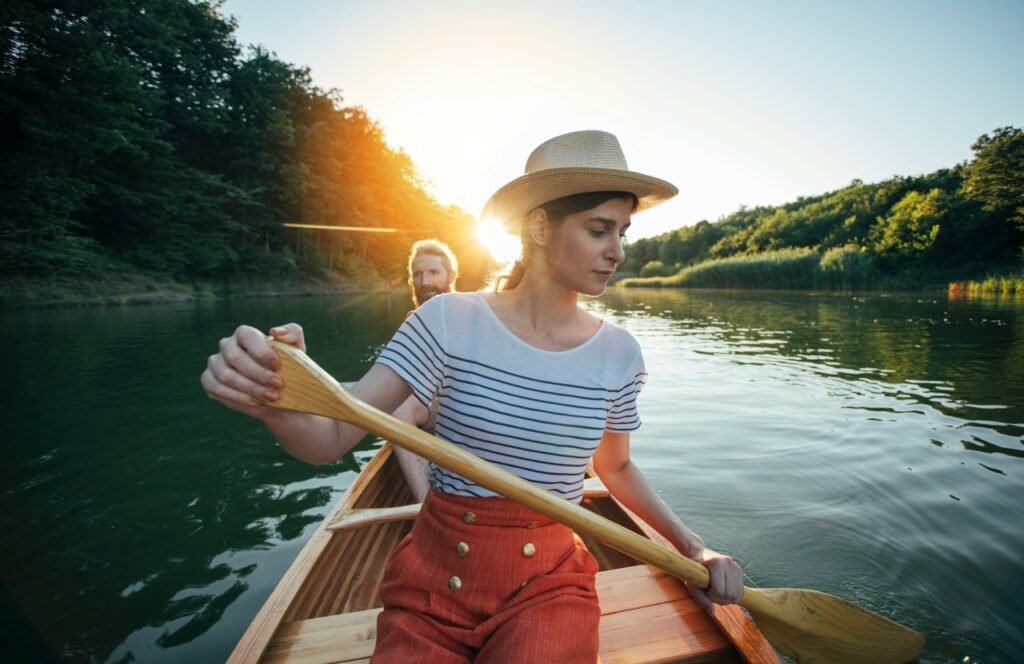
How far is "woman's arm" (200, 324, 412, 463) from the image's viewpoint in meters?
0.99

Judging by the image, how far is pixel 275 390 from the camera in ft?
3.36

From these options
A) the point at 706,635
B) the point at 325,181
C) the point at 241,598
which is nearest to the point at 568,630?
the point at 706,635

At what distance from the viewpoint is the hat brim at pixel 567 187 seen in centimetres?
142

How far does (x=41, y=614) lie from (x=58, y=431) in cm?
368

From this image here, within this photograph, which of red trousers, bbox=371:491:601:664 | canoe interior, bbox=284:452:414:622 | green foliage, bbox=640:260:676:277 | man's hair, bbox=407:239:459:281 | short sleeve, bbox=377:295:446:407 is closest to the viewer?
red trousers, bbox=371:491:601:664

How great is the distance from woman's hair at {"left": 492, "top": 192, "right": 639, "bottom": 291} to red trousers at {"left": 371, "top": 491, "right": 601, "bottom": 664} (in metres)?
0.71

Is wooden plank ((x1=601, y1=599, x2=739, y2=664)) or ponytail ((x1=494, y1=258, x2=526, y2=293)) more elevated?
ponytail ((x1=494, y1=258, x2=526, y2=293))

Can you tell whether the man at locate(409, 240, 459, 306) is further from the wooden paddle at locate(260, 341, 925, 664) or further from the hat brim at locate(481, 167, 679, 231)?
the wooden paddle at locate(260, 341, 925, 664)

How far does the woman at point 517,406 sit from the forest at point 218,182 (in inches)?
798

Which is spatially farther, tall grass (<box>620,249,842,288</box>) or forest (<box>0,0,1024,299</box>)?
tall grass (<box>620,249,842,288</box>)

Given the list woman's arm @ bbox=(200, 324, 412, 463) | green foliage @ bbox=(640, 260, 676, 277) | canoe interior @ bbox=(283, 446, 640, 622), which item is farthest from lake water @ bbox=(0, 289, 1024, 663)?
green foliage @ bbox=(640, 260, 676, 277)

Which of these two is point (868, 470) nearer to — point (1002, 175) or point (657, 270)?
point (1002, 175)

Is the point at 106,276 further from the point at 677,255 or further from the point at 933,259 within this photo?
the point at 677,255

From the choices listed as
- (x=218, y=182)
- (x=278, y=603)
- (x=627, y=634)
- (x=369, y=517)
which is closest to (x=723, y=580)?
(x=627, y=634)
